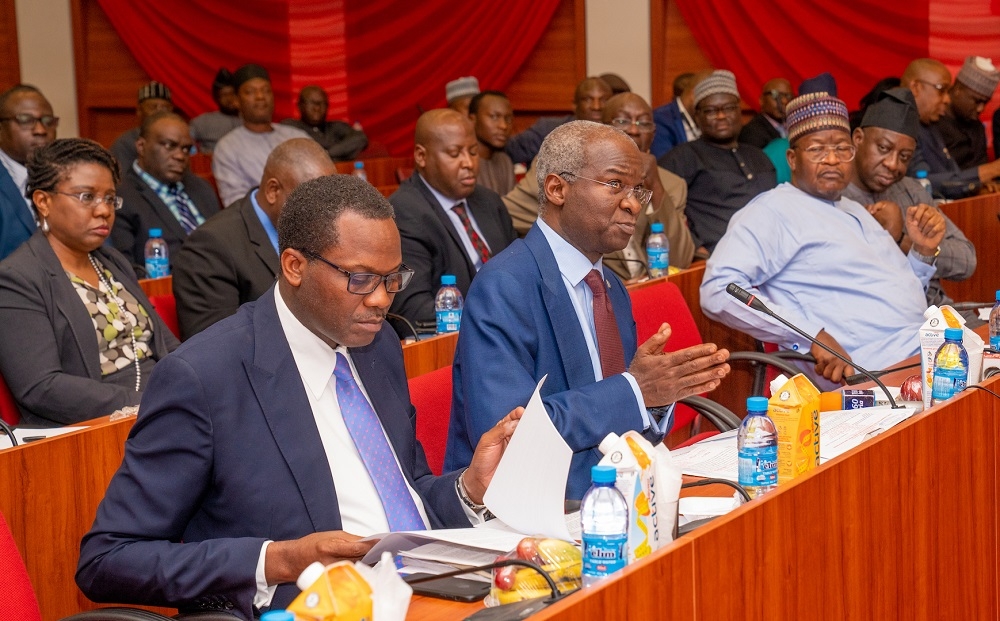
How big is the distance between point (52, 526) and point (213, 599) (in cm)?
79

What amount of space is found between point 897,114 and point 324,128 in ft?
18.7

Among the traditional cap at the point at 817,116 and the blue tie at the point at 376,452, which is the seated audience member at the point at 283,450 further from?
the traditional cap at the point at 817,116

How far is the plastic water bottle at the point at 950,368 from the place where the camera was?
2.62 meters

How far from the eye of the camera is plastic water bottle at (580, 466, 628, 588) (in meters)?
1.58

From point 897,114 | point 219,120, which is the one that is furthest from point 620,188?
point 219,120

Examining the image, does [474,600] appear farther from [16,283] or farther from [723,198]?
[723,198]

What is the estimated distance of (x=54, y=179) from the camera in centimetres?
350

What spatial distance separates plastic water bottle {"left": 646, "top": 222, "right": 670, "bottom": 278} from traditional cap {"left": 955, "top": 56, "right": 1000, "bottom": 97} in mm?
3645

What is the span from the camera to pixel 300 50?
1077cm

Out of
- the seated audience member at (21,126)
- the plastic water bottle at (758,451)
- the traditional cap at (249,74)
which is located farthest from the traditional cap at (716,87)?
the plastic water bottle at (758,451)

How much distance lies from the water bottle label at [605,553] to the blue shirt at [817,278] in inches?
94.7

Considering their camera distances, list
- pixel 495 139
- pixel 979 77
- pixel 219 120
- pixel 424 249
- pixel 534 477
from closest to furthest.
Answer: pixel 534 477 → pixel 424 249 → pixel 495 139 → pixel 979 77 → pixel 219 120

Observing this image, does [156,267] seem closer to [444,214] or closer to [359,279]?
[444,214]

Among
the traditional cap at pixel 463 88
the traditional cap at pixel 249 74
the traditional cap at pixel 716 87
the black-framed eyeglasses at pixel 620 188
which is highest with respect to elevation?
the traditional cap at pixel 249 74
